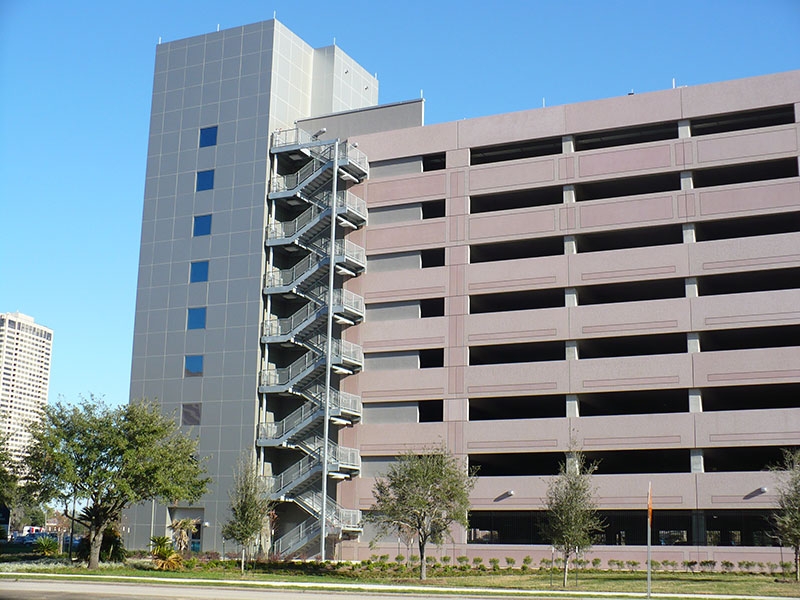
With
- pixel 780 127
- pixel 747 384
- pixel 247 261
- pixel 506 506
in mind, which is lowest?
pixel 506 506

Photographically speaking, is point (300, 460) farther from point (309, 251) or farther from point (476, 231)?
point (476, 231)

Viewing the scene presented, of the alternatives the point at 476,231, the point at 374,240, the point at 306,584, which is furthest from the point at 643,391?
the point at 306,584

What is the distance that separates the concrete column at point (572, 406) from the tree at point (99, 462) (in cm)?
2283

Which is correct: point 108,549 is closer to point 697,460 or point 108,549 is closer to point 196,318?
point 196,318

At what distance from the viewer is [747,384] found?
53156 mm

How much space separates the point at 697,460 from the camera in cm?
5353

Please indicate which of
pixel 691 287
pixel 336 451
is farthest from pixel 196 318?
pixel 691 287

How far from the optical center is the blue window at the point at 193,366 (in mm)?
65125

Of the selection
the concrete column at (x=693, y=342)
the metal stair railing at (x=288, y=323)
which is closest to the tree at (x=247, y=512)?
the metal stair railing at (x=288, y=323)

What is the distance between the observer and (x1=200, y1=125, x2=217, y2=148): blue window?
6825 cm

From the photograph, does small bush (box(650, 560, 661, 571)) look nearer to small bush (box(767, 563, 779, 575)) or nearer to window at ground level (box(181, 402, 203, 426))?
small bush (box(767, 563, 779, 575))

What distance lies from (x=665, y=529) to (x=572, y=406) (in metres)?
8.76

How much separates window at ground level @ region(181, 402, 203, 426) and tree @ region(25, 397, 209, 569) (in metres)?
13.9

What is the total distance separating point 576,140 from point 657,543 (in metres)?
25.5
